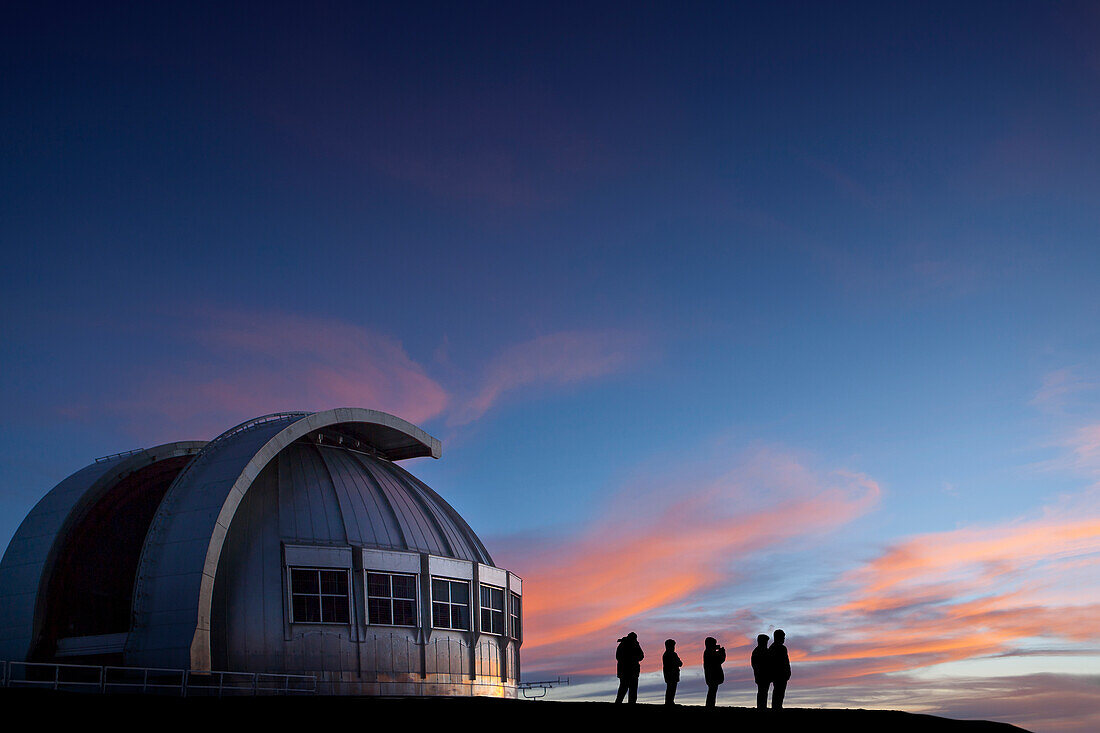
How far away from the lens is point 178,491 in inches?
1291

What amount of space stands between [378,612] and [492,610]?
589 centimetres

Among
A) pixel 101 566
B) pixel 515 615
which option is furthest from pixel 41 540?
pixel 515 615

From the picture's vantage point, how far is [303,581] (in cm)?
3328

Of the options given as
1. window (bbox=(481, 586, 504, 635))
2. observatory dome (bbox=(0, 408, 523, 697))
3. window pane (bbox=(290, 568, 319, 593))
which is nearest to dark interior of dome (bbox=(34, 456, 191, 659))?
observatory dome (bbox=(0, 408, 523, 697))

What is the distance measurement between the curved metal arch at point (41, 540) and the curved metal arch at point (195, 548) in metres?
5.27

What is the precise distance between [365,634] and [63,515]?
11.7m

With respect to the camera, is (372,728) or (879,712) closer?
(372,728)

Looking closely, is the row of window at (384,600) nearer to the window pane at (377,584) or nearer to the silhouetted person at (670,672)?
the window pane at (377,584)

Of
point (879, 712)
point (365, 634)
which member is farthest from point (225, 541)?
point (879, 712)

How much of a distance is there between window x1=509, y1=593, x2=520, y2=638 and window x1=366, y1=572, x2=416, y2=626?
21.6 ft

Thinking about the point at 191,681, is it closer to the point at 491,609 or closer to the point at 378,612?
the point at 378,612

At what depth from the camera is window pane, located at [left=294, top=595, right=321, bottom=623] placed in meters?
32.8

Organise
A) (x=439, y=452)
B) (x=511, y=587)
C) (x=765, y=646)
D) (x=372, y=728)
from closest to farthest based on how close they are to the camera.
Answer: (x=372, y=728), (x=765, y=646), (x=511, y=587), (x=439, y=452)

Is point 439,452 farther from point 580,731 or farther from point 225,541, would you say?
point 580,731
